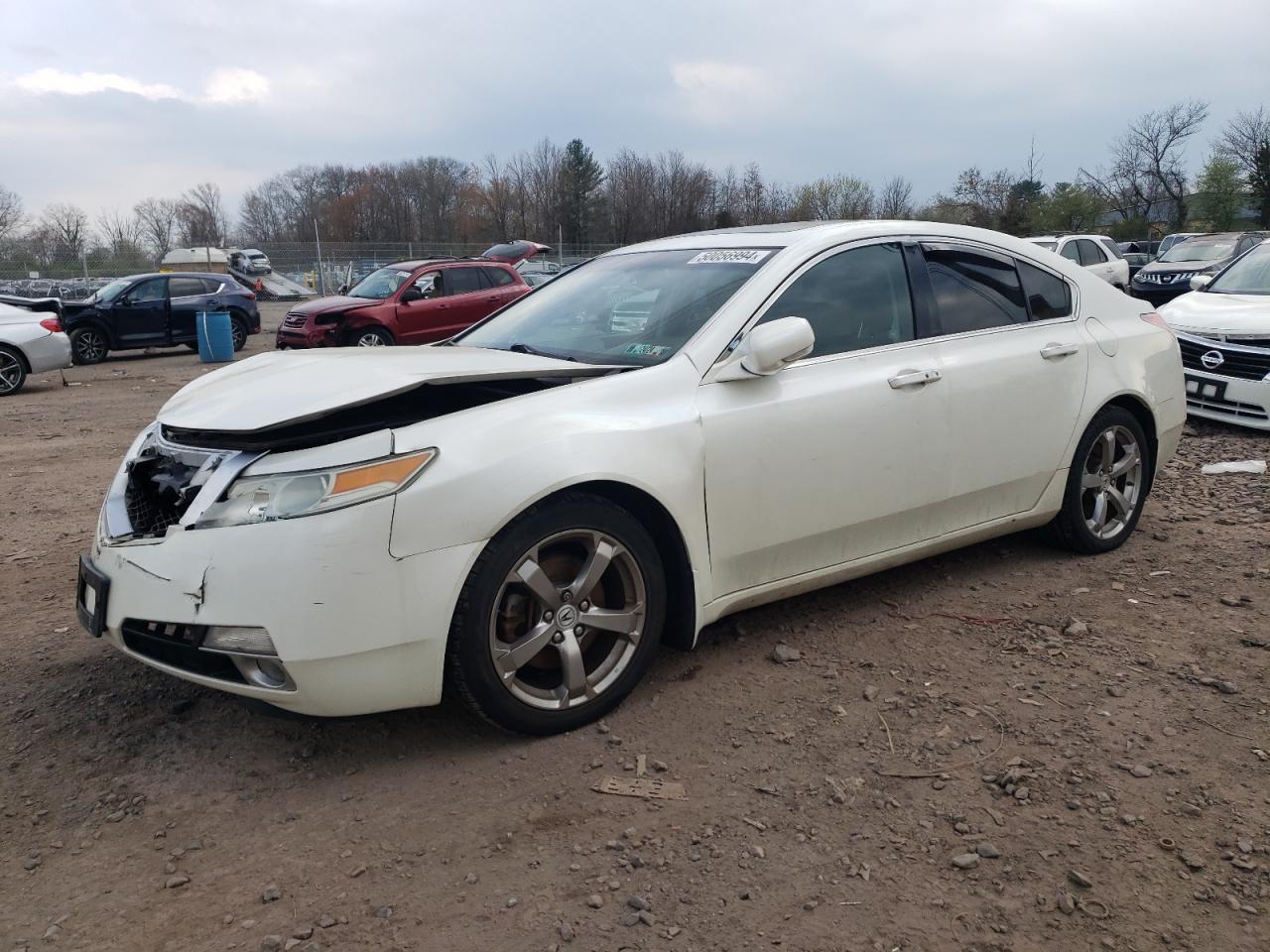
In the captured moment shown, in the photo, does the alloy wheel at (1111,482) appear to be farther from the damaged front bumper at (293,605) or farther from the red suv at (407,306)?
the red suv at (407,306)

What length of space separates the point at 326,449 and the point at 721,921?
1.65 meters

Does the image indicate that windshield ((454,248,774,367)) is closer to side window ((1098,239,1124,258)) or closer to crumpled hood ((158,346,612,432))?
crumpled hood ((158,346,612,432))

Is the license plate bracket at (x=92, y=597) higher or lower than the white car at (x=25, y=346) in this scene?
lower

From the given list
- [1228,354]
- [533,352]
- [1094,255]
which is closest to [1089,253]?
[1094,255]

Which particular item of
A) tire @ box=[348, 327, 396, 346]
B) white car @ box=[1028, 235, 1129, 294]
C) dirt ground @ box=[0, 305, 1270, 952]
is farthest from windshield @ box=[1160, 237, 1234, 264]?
dirt ground @ box=[0, 305, 1270, 952]

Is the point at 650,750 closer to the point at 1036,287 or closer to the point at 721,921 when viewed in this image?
the point at 721,921

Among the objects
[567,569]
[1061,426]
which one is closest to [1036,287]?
[1061,426]

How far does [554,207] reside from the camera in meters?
73.6

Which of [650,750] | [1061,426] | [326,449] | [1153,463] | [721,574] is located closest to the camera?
[326,449]

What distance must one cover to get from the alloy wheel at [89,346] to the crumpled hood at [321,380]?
51.5 ft

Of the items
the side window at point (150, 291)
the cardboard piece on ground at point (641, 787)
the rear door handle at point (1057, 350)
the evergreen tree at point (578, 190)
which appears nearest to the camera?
the cardboard piece on ground at point (641, 787)

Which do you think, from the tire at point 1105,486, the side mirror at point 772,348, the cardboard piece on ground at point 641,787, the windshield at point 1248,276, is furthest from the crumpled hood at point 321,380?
the windshield at point 1248,276

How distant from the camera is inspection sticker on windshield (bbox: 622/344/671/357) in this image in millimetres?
A: 3395

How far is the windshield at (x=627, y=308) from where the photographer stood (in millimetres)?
3510
